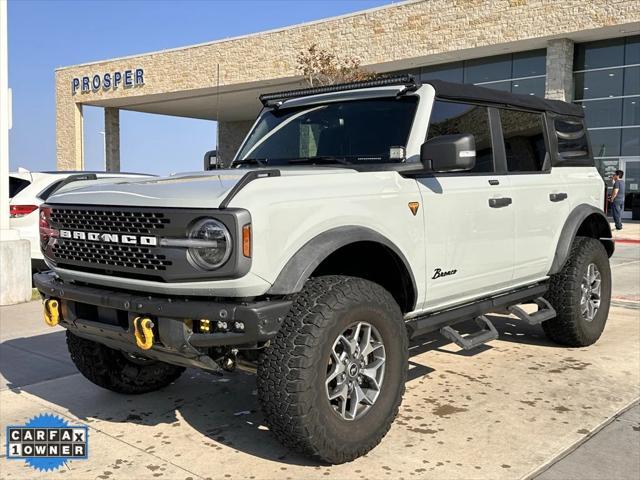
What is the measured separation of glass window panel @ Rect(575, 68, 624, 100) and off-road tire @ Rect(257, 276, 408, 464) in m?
21.0

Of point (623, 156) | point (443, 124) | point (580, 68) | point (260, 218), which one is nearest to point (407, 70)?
point (580, 68)

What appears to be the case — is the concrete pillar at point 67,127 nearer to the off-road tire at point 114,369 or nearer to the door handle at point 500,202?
the off-road tire at point 114,369

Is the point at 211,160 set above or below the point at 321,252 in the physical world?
above

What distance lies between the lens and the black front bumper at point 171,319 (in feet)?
9.37

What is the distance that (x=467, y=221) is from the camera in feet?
13.3

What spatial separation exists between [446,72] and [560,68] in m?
4.70

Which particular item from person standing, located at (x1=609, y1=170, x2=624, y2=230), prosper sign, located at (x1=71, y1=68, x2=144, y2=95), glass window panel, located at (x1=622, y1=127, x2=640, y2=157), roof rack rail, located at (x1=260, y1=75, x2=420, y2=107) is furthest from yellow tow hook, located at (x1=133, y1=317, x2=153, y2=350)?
prosper sign, located at (x1=71, y1=68, x2=144, y2=95)

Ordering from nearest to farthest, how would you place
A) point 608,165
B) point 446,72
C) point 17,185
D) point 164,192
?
point 164,192
point 17,185
point 608,165
point 446,72

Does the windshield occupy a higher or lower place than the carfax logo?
higher

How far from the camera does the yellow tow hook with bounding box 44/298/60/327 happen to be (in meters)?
3.54

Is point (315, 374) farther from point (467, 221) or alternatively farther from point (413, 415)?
point (467, 221)

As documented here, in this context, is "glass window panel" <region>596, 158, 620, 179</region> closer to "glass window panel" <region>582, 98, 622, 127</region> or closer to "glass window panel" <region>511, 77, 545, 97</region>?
"glass window panel" <region>582, 98, 622, 127</region>

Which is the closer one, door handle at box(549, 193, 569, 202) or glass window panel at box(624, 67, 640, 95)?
door handle at box(549, 193, 569, 202)

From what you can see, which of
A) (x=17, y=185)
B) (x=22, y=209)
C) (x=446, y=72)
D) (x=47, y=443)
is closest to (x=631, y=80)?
(x=446, y=72)
